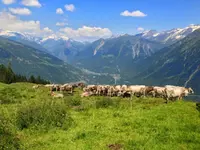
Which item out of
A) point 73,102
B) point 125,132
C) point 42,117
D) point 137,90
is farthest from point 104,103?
point 137,90

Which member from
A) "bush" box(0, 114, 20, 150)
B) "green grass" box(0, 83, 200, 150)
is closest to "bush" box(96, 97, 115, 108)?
"green grass" box(0, 83, 200, 150)

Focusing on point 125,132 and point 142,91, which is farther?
point 142,91

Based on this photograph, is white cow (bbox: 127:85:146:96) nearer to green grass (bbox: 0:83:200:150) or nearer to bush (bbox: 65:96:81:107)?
bush (bbox: 65:96:81:107)

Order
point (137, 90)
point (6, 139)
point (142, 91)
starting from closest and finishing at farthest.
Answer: point (6, 139) < point (142, 91) < point (137, 90)

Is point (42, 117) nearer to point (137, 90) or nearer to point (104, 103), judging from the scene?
Result: point (104, 103)

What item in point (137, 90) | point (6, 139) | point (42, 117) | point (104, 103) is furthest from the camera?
point (137, 90)

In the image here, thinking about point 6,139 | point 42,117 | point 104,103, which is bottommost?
point 6,139

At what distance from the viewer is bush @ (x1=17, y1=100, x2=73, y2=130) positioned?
26.0 metres

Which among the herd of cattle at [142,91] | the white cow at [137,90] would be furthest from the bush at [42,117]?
the white cow at [137,90]

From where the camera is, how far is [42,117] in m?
26.3

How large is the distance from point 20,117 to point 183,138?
14.0 m

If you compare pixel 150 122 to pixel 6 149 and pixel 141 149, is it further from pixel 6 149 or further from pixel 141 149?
pixel 6 149

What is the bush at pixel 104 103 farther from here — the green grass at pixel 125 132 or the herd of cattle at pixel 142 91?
the herd of cattle at pixel 142 91

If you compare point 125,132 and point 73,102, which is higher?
point 73,102
